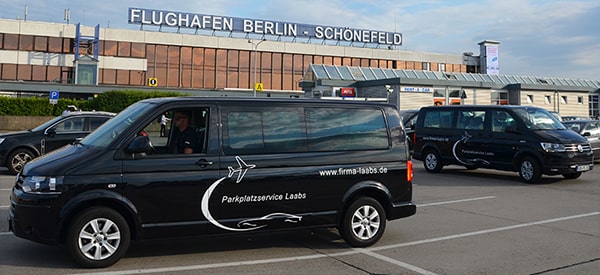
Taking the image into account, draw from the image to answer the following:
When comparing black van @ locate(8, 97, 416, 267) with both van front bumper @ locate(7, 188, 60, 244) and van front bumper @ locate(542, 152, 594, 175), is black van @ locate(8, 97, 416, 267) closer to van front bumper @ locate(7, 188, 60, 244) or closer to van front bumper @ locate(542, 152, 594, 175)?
van front bumper @ locate(7, 188, 60, 244)

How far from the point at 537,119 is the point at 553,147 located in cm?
101

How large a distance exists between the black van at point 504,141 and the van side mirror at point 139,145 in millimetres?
10351

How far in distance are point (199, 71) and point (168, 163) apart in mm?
55694

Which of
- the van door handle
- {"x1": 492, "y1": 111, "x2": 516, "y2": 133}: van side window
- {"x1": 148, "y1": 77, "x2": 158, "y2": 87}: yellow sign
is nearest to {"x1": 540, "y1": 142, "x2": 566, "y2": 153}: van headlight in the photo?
{"x1": 492, "y1": 111, "x2": 516, "y2": 133}: van side window

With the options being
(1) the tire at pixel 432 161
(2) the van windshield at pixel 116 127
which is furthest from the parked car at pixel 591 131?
(2) the van windshield at pixel 116 127

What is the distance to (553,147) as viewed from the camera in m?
12.2

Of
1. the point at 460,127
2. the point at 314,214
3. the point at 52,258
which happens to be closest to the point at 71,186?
the point at 52,258

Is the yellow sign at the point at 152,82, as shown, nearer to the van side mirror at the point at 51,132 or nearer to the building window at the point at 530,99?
the building window at the point at 530,99

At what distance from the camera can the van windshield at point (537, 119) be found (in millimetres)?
12750

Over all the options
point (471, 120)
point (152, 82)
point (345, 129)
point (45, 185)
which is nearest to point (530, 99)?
point (471, 120)

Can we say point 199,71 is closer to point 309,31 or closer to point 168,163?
point 309,31

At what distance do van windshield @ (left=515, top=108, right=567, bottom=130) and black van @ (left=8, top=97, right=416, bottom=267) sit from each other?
752 cm

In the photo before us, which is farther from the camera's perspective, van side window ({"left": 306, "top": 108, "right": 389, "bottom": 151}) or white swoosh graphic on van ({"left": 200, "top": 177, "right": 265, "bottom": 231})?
van side window ({"left": 306, "top": 108, "right": 389, "bottom": 151})

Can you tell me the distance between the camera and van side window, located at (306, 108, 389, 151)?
20.3ft
